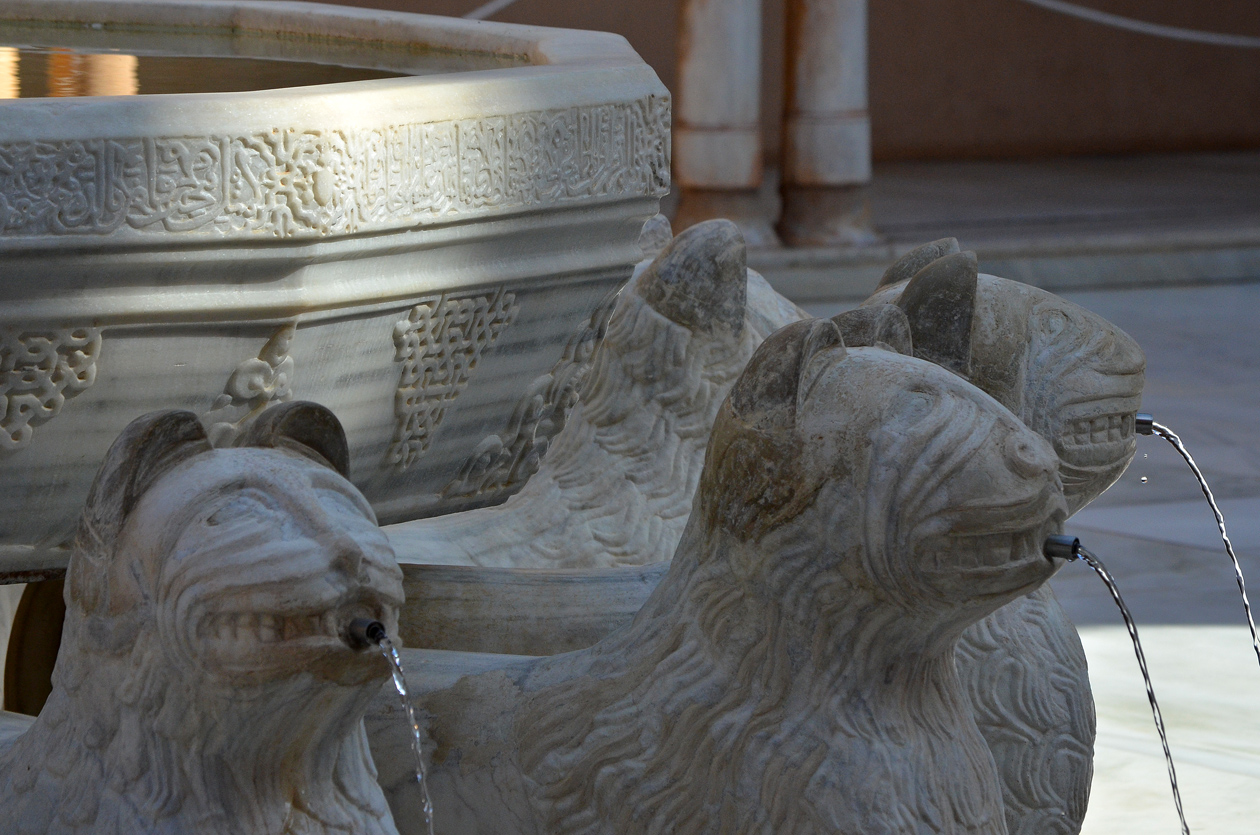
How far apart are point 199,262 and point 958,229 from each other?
7.14 metres

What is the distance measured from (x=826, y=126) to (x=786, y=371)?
6.25 metres

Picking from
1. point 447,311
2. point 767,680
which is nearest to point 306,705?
point 767,680

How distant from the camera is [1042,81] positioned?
1140 cm

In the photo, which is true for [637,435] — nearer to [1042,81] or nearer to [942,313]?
[942,313]

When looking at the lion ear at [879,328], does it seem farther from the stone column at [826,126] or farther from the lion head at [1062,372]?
the stone column at [826,126]

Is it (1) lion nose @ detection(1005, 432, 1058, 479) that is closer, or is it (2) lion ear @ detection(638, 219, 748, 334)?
(1) lion nose @ detection(1005, 432, 1058, 479)

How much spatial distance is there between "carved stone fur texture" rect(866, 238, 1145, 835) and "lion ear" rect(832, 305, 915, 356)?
0.22m

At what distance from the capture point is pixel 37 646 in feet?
10.1

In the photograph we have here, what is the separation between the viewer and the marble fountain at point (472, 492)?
176 cm

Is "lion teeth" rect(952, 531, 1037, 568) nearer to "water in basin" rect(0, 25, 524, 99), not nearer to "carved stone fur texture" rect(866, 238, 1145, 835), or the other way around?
"carved stone fur texture" rect(866, 238, 1145, 835)

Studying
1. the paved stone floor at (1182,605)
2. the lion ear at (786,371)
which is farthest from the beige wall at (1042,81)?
the lion ear at (786,371)

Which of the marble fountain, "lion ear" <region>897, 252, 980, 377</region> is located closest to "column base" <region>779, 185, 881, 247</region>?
the marble fountain

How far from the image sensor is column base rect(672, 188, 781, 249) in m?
8.04

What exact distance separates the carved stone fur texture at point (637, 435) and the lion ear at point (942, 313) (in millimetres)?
662
